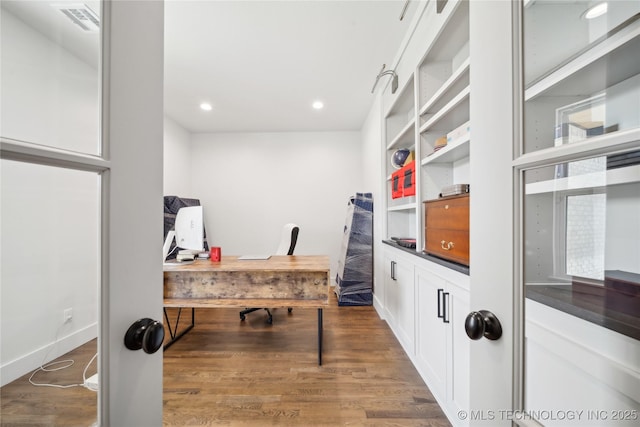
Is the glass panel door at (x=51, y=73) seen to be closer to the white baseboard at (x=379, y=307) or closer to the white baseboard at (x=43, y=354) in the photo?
the white baseboard at (x=43, y=354)

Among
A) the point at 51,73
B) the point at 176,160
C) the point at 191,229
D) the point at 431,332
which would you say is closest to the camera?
the point at 51,73

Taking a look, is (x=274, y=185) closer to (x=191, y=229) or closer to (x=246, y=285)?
(x=191, y=229)

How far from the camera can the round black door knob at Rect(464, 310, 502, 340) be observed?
0.53 meters

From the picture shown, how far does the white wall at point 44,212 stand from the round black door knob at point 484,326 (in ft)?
2.52

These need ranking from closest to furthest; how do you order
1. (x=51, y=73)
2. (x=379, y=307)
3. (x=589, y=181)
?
(x=51, y=73) → (x=589, y=181) → (x=379, y=307)

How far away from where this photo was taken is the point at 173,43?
2162 millimetres

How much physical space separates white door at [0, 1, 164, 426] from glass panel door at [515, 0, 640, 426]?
2.58 feet

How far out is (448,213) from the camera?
142 centimetres

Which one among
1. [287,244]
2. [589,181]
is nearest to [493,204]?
[589,181]

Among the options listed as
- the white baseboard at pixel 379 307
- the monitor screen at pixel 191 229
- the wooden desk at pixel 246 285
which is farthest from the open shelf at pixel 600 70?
the white baseboard at pixel 379 307

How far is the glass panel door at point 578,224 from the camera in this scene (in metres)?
0.46

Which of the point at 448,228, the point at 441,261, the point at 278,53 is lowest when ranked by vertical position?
the point at 441,261

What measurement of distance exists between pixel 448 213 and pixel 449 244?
187 millimetres

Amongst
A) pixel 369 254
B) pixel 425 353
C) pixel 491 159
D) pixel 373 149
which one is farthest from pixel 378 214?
pixel 491 159
